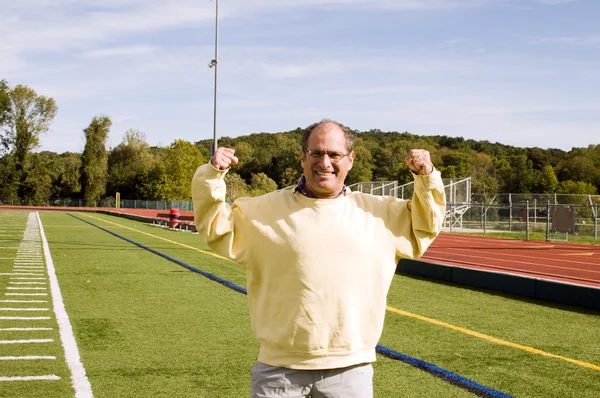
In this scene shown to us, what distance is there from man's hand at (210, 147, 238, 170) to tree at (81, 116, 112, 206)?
100 meters

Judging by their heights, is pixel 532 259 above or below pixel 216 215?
below

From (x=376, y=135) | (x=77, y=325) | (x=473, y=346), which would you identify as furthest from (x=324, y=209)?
(x=376, y=135)

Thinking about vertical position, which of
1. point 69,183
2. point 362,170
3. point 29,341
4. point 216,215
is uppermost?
point 362,170

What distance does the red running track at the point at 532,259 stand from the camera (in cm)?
1606

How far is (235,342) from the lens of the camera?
7.86m

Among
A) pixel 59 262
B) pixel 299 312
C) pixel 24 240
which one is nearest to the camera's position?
pixel 299 312

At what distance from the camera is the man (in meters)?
2.84

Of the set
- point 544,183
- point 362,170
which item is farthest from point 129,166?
point 544,183

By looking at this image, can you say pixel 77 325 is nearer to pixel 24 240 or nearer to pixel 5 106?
pixel 24 240

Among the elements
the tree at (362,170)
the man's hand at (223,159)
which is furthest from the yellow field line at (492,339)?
the tree at (362,170)

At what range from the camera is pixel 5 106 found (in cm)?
9569

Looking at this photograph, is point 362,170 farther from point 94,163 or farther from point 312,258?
point 312,258

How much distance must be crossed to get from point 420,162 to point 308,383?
0.95m

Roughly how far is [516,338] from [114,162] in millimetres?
118937
